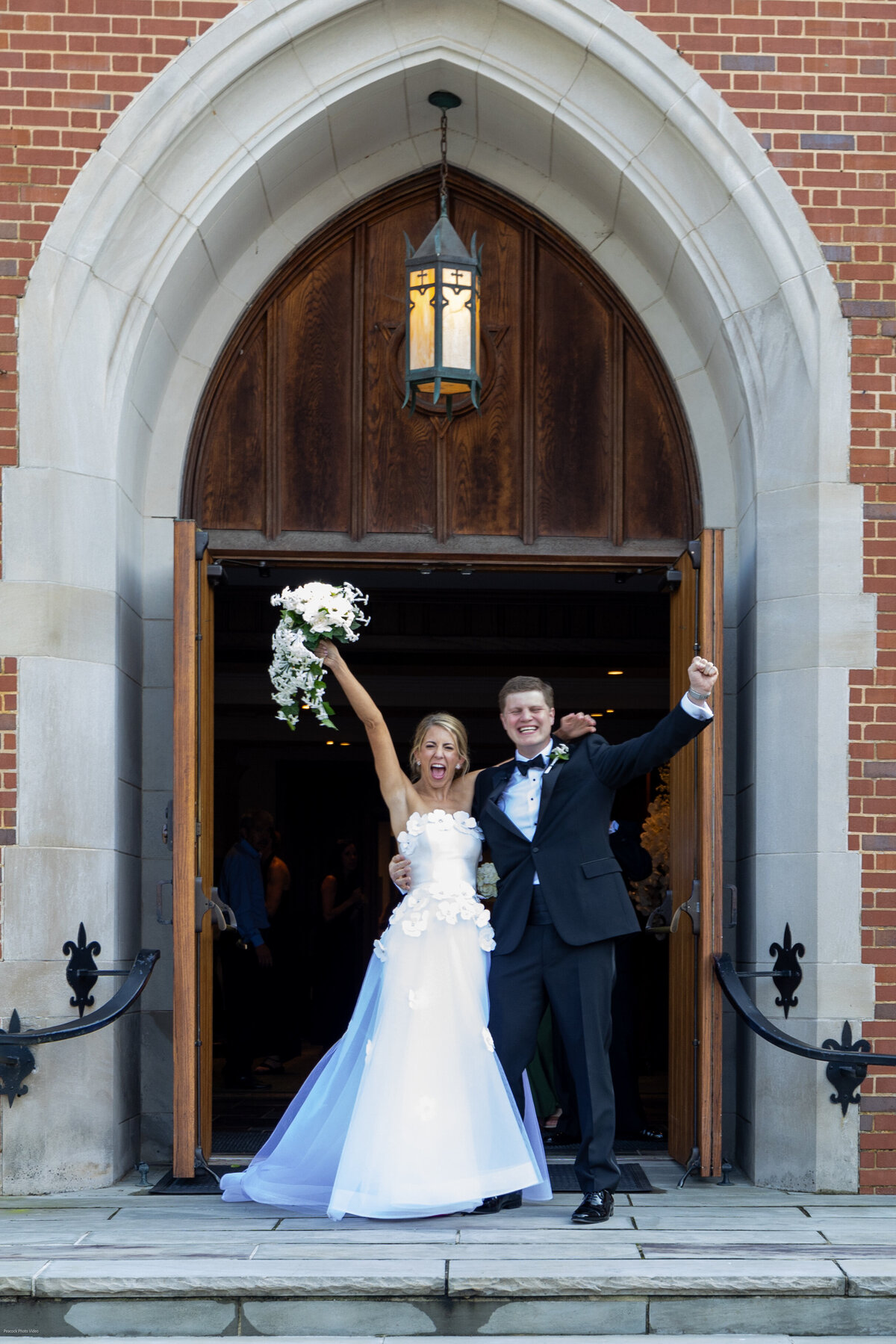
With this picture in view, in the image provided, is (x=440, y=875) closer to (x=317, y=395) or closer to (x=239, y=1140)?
(x=239, y=1140)

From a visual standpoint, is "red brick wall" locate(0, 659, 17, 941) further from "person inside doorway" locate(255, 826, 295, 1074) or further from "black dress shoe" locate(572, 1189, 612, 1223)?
"person inside doorway" locate(255, 826, 295, 1074)

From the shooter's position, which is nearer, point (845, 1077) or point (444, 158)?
point (845, 1077)

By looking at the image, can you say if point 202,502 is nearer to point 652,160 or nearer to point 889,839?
point 652,160

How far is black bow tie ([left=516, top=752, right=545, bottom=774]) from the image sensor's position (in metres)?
5.47

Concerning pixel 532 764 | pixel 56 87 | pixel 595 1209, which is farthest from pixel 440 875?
pixel 56 87

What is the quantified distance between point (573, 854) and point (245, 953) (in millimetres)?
4763

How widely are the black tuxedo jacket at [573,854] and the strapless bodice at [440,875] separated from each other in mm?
137

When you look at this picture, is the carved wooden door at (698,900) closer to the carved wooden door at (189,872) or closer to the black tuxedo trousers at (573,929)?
the black tuxedo trousers at (573,929)

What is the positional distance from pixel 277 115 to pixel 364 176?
0.61m

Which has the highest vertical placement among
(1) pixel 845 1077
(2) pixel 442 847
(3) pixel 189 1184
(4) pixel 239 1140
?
(2) pixel 442 847

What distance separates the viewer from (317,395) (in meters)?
6.55

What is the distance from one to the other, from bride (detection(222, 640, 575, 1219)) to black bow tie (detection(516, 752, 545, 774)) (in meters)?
0.35

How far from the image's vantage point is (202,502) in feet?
21.4

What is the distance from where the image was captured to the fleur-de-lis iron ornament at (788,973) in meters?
5.81
